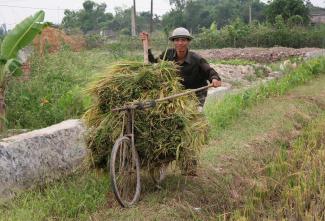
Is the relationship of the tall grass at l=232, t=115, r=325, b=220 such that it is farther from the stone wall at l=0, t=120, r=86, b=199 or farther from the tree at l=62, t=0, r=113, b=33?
the tree at l=62, t=0, r=113, b=33

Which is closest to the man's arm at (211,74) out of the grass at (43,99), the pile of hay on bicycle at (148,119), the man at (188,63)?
the man at (188,63)

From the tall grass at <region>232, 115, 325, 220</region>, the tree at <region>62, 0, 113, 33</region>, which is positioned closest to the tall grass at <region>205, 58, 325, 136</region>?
the tall grass at <region>232, 115, 325, 220</region>

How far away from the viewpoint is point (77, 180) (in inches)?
229

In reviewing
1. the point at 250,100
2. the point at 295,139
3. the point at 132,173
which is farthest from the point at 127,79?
the point at 250,100

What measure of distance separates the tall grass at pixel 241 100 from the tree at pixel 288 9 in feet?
69.5

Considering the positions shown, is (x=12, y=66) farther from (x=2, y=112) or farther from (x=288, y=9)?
(x=288, y=9)

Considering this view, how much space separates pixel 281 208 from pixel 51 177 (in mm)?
2728

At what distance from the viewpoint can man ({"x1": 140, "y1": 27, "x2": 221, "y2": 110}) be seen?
5703mm

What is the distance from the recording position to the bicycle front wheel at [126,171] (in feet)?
15.9

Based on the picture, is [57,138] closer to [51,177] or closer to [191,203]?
[51,177]

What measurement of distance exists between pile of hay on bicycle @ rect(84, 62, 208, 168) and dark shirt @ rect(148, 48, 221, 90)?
1.77 ft

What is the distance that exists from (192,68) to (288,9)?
3062cm

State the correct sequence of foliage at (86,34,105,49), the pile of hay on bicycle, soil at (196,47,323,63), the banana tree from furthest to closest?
foliage at (86,34,105,49)
soil at (196,47,323,63)
the banana tree
the pile of hay on bicycle

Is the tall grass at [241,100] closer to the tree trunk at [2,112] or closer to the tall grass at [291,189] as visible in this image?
the tall grass at [291,189]
